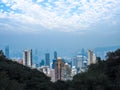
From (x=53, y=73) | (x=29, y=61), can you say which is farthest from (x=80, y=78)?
(x=29, y=61)

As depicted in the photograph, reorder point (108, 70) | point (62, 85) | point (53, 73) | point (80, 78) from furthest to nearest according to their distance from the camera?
point (53, 73)
point (62, 85)
point (108, 70)
point (80, 78)

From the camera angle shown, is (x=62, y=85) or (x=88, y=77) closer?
(x=88, y=77)

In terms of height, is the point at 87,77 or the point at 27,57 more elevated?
the point at 27,57

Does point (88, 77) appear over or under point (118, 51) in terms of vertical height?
under

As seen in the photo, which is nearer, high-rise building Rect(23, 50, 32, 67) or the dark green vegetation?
the dark green vegetation

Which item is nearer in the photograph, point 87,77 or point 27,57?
point 87,77

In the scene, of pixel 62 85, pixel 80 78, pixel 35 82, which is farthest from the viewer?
pixel 62 85

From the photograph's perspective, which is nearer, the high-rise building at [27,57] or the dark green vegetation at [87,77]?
the dark green vegetation at [87,77]

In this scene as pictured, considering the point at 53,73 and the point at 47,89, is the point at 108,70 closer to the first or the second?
the point at 47,89

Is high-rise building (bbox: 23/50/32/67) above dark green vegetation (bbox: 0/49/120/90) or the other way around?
above

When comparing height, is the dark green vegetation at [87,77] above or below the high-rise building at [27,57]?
below
